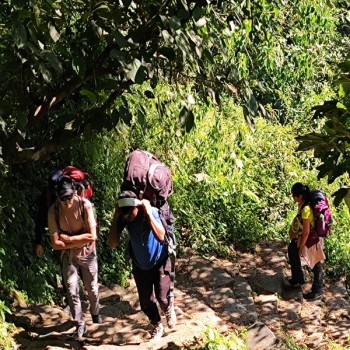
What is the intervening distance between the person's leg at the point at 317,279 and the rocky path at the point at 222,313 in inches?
6.6

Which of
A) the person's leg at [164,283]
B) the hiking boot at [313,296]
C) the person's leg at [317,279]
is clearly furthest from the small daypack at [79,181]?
the hiking boot at [313,296]

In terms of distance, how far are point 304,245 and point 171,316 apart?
9.76 ft

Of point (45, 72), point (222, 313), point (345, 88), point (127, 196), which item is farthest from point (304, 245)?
point (345, 88)

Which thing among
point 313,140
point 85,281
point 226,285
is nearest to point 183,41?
point 313,140

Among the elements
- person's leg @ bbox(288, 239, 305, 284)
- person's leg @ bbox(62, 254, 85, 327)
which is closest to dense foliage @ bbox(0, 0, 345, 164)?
person's leg @ bbox(62, 254, 85, 327)

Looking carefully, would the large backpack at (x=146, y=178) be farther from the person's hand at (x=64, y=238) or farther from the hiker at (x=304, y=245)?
the hiker at (x=304, y=245)

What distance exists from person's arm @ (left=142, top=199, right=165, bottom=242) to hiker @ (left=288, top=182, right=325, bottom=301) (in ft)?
9.76

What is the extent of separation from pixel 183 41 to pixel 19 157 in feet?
Result: 9.90

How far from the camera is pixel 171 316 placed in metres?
5.97

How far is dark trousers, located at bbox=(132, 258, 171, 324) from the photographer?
5.70 metres

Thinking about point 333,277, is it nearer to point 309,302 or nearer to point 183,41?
point 309,302

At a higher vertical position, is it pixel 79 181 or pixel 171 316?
pixel 79 181

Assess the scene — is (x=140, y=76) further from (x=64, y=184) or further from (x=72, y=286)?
(x=72, y=286)

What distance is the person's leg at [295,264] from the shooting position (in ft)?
28.3
